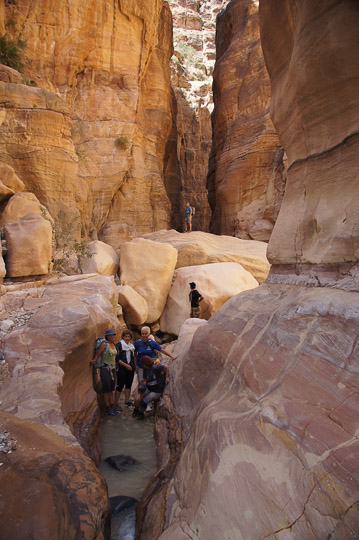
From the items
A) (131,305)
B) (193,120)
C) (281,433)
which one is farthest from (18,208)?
(193,120)

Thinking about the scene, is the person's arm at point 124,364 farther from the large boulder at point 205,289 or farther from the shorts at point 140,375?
the large boulder at point 205,289

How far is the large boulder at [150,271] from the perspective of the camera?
9.36 m

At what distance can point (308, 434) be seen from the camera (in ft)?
7.39

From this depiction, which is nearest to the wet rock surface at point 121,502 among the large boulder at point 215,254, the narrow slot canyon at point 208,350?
the narrow slot canyon at point 208,350

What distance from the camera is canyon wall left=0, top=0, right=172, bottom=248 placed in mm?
10609

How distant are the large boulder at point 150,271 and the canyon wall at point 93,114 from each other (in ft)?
9.69

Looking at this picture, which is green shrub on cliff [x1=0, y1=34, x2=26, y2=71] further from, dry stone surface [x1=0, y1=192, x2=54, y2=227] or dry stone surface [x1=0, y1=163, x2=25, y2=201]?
dry stone surface [x1=0, y1=192, x2=54, y2=227]

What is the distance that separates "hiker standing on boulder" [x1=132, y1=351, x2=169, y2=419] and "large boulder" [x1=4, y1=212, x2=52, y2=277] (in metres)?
3.36

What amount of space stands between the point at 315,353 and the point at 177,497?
Answer: 180 centimetres

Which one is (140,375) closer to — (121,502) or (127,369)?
(127,369)

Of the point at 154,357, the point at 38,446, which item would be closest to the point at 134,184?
the point at 154,357

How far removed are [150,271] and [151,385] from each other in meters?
4.67

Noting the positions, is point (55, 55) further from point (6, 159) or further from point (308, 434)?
point (308, 434)

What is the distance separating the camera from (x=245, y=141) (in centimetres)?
1703
